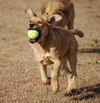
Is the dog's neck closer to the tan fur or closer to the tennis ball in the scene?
the tan fur

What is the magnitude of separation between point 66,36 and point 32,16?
94cm

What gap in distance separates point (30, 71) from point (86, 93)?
84.3 inches

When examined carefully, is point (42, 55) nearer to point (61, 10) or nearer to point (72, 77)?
point (72, 77)

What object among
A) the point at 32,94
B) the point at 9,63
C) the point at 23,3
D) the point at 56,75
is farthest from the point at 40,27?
the point at 23,3

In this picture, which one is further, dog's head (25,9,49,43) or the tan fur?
the tan fur

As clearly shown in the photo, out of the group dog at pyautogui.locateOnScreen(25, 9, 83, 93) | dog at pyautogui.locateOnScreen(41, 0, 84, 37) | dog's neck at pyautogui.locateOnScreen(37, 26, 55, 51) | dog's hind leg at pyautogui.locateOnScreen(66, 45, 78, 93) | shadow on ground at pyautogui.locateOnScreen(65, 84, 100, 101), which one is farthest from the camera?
dog at pyautogui.locateOnScreen(41, 0, 84, 37)

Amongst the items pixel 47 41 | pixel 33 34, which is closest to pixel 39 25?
pixel 33 34

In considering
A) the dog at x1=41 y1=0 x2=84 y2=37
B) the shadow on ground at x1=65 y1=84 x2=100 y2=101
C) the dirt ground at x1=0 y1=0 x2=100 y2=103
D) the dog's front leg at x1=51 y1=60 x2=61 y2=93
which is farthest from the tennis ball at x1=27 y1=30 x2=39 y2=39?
the dog at x1=41 y1=0 x2=84 y2=37

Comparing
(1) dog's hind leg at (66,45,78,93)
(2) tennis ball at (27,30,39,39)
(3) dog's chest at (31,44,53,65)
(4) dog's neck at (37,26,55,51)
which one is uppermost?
(2) tennis ball at (27,30,39,39)

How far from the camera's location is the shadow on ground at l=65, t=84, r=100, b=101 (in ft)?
24.8

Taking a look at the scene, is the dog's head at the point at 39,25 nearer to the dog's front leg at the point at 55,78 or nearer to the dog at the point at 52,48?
the dog at the point at 52,48

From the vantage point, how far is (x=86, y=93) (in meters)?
7.86

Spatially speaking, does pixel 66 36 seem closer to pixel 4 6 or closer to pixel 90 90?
pixel 90 90

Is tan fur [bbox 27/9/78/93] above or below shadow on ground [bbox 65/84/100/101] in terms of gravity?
above
